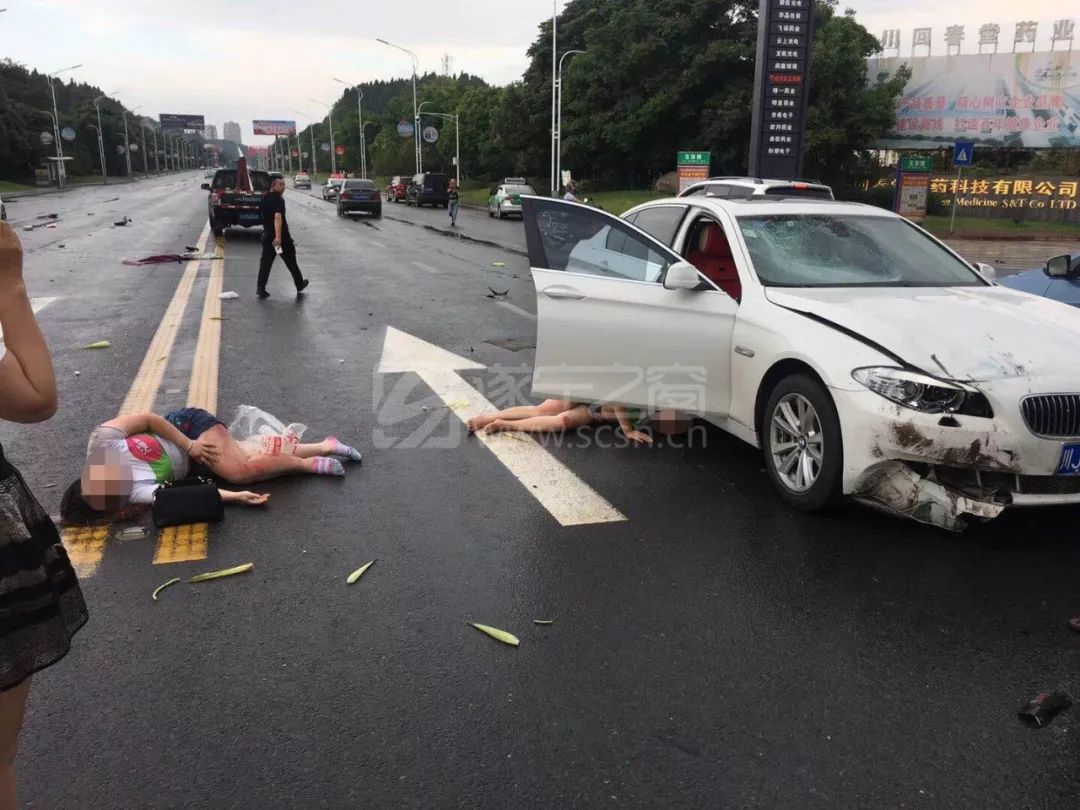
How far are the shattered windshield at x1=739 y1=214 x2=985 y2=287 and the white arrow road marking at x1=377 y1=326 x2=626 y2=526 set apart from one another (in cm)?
169

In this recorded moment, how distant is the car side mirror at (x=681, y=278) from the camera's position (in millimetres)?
5277

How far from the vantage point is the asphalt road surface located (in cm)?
269

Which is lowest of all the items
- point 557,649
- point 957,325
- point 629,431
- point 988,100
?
point 557,649

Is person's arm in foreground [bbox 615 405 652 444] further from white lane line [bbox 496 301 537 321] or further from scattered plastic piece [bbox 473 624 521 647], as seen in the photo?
white lane line [bbox 496 301 537 321]

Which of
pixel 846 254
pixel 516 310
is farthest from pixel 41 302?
pixel 846 254

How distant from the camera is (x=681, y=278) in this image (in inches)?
208

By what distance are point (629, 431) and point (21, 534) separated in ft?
15.5

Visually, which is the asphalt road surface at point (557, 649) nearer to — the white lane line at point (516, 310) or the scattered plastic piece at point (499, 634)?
the scattered plastic piece at point (499, 634)

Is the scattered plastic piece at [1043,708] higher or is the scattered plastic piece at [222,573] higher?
the scattered plastic piece at [222,573]

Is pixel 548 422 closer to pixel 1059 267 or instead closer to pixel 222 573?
pixel 222 573

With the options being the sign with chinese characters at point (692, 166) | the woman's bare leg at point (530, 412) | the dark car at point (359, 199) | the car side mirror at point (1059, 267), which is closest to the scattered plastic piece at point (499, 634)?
the woman's bare leg at point (530, 412)

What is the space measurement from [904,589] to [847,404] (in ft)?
2.99

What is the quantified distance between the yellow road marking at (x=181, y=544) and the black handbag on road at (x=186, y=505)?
0.04 m

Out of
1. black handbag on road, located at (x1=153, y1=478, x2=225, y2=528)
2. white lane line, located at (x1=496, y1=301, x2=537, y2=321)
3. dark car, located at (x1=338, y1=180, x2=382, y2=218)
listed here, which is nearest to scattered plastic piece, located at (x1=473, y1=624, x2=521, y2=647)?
black handbag on road, located at (x1=153, y1=478, x2=225, y2=528)
